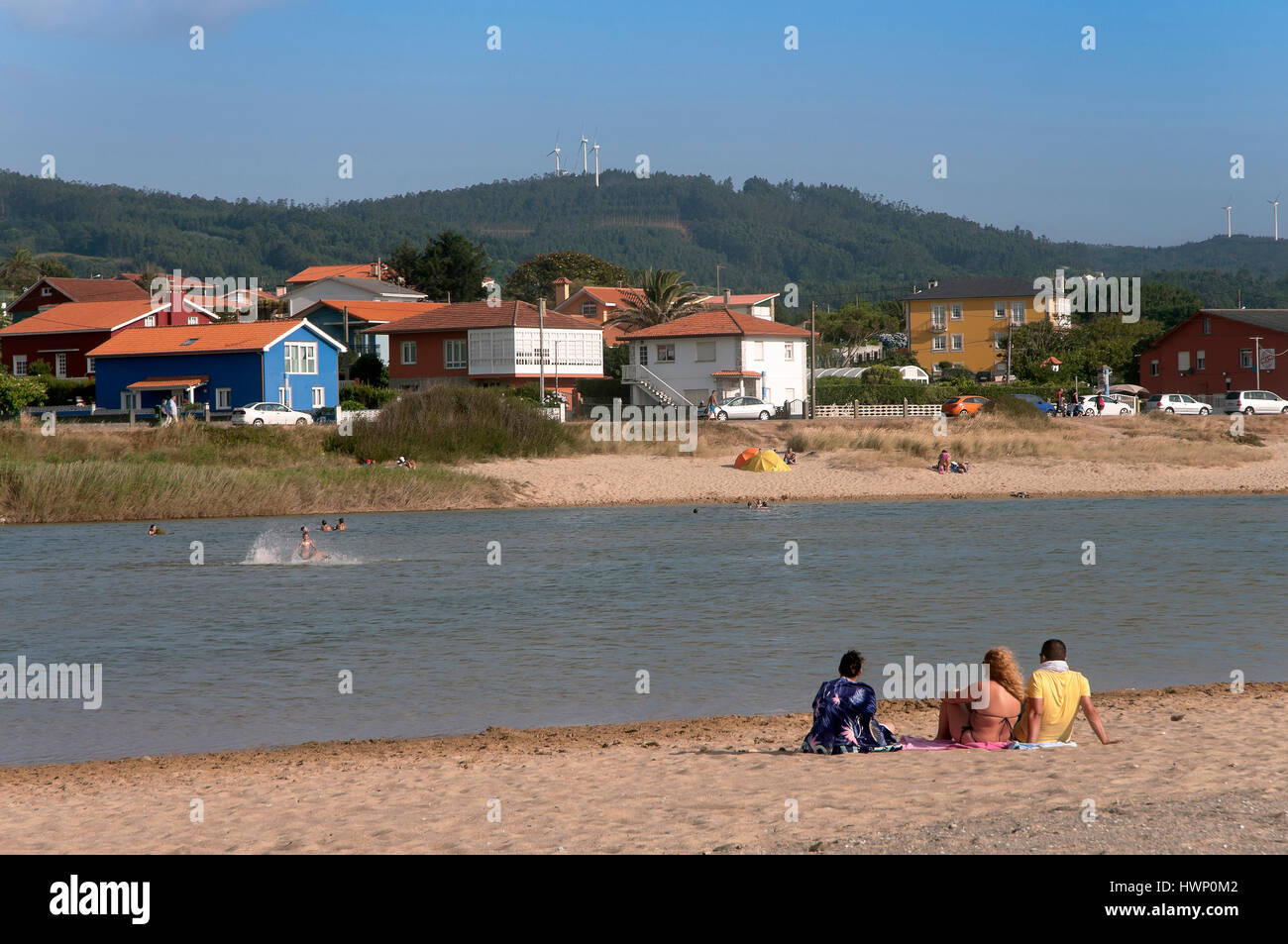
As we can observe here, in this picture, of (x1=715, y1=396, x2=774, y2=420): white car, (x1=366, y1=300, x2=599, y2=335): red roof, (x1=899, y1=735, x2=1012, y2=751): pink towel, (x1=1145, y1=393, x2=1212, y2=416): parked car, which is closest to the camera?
(x1=899, y1=735, x2=1012, y2=751): pink towel

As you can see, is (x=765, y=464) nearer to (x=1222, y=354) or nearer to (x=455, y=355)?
(x=455, y=355)

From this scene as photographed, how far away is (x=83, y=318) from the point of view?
79000mm

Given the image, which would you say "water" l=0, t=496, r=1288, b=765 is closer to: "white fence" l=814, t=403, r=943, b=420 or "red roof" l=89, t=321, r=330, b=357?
"red roof" l=89, t=321, r=330, b=357

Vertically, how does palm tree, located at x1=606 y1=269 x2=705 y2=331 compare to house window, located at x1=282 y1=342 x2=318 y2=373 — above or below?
above

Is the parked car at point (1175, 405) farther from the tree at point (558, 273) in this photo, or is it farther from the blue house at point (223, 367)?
the tree at point (558, 273)

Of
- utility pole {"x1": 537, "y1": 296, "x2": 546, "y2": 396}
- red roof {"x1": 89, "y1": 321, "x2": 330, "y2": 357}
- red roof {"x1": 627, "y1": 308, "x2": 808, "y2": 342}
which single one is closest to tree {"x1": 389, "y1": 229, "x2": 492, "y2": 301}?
red roof {"x1": 627, "y1": 308, "x2": 808, "y2": 342}

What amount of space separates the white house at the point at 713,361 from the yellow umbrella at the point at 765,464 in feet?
77.6

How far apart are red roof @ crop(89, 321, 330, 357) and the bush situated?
16202 mm

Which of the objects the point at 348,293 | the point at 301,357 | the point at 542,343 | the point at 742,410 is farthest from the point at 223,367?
the point at 348,293

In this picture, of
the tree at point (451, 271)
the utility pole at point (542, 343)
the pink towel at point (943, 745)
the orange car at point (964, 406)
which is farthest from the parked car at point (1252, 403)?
the tree at point (451, 271)

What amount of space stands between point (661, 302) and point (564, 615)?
68817 mm

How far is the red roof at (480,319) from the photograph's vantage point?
73.2m

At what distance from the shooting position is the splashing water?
106ft
